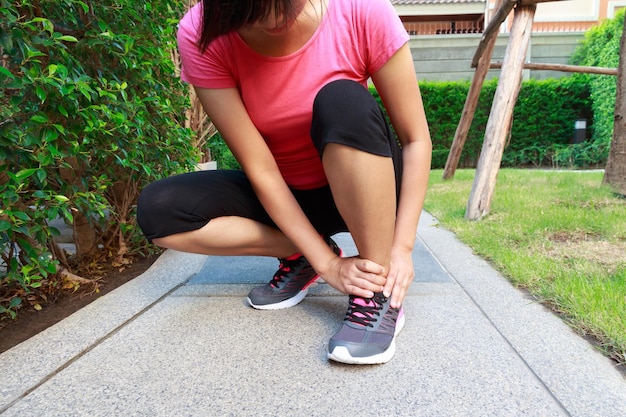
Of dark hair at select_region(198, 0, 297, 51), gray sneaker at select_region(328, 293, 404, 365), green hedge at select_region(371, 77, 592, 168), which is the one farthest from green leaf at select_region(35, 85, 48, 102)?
green hedge at select_region(371, 77, 592, 168)

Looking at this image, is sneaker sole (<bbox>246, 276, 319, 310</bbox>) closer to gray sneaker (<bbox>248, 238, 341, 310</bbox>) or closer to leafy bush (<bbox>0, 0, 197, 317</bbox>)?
gray sneaker (<bbox>248, 238, 341, 310</bbox>)

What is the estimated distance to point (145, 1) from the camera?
5.50 feet

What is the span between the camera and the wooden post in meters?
2.68

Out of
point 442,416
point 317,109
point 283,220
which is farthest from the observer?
point 283,220

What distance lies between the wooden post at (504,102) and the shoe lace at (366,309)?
177 centimetres

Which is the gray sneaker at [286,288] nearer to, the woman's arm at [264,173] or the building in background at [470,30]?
the woman's arm at [264,173]

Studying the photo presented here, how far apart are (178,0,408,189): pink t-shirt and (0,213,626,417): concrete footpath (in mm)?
579

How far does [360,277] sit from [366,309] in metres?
0.08

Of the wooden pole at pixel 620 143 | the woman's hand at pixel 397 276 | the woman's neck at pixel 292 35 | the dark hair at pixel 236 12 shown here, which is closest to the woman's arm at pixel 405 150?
the woman's hand at pixel 397 276

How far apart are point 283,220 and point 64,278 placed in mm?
906

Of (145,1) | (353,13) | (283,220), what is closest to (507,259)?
(283,220)

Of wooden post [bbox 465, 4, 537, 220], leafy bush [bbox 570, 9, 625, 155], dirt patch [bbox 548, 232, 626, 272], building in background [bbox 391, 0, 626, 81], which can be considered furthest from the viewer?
building in background [bbox 391, 0, 626, 81]

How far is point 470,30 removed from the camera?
1302cm

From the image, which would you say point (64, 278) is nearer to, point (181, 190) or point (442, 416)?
point (181, 190)
